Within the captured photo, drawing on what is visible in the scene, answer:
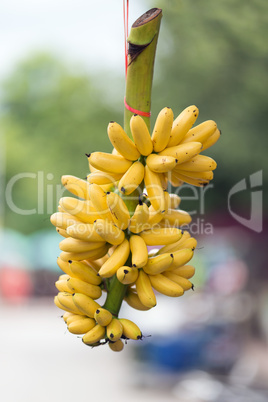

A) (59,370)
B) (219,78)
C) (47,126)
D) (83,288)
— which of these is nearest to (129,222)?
(83,288)

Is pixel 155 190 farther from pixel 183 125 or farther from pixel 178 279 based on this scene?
pixel 178 279

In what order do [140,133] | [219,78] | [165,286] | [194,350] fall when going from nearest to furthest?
[140,133] < [165,286] < [219,78] < [194,350]

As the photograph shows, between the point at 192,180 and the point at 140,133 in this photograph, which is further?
the point at 192,180

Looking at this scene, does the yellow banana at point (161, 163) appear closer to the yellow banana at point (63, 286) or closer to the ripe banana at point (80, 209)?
the ripe banana at point (80, 209)

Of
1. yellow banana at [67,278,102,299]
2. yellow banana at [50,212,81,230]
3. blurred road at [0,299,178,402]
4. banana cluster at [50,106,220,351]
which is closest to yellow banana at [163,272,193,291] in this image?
banana cluster at [50,106,220,351]

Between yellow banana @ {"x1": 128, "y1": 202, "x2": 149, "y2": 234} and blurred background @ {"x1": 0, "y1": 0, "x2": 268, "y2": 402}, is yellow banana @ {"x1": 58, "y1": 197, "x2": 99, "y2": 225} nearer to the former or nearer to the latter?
yellow banana @ {"x1": 128, "y1": 202, "x2": 149, "y2": 234}

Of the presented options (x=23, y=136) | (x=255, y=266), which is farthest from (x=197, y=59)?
(x=23, y=136)

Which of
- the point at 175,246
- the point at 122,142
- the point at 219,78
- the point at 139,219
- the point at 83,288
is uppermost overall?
the point at 219,78
